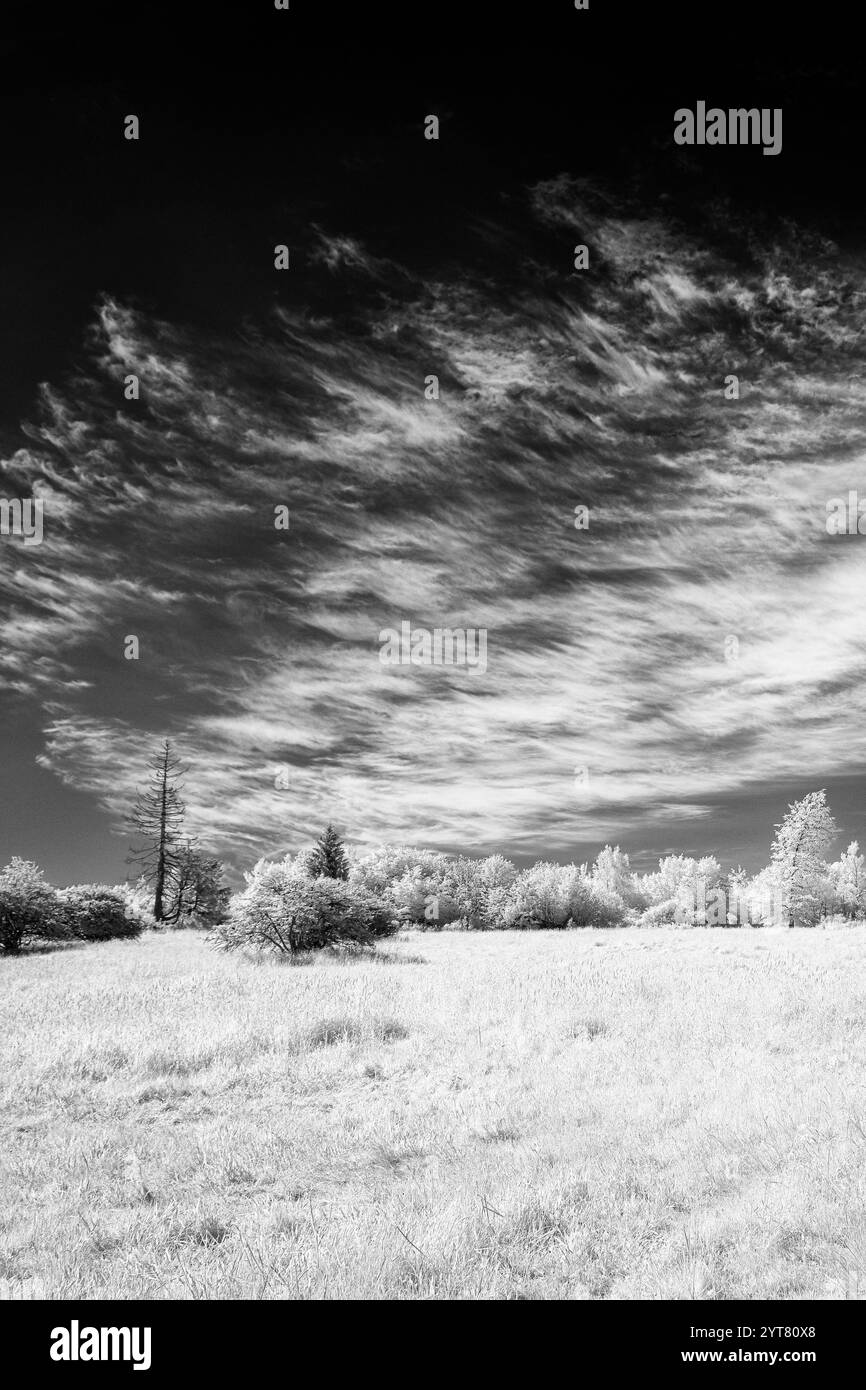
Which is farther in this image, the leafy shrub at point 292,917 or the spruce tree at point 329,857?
the spruce tree at point 329,857

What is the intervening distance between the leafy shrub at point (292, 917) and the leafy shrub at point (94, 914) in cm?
1252

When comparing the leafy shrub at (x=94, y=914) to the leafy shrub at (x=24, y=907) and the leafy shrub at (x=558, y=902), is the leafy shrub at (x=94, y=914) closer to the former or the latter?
the leafy shrub at (x=24, y=907)

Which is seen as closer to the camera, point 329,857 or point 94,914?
point 94,914

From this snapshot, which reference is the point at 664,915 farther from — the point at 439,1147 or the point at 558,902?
the point at 439,1147

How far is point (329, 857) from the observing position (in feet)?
188

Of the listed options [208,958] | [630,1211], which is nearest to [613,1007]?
[630,1211]

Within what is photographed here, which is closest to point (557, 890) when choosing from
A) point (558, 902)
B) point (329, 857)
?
point (558, 902)

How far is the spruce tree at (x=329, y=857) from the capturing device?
56625mm

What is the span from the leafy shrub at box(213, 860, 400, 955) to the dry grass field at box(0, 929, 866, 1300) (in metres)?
13.7

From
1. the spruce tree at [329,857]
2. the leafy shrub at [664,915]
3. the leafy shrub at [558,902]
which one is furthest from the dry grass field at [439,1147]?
the leafy shrub at [664,915]

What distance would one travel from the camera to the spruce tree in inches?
2229

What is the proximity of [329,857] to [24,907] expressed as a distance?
971 inches

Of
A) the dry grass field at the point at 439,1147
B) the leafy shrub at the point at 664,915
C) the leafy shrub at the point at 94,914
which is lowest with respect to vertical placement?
the leafy shrub at the point at 664,915

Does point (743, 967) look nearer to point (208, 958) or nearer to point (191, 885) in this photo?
point (208, 958)
